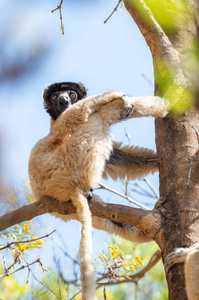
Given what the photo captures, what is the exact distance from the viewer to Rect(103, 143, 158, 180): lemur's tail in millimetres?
4914

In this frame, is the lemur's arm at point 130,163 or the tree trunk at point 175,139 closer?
the tree trunk at point 175,139

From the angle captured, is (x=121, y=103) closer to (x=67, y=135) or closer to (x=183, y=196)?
(x=67, y=135)

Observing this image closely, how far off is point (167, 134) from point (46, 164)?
1335 millimetres

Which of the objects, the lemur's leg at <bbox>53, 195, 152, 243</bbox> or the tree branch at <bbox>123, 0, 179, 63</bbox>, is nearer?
the tree branch at <bbox>123, 0, 179, 63</bbox>

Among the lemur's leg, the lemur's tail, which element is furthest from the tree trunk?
the lemur's leg

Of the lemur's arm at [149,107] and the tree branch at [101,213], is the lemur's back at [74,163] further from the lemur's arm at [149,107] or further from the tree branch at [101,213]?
the lemur's arm at [149,107]

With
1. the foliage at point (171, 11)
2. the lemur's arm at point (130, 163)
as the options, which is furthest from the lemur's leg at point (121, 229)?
the foliage at point (171, 11)

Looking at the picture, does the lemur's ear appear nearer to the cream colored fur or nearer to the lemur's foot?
the cream colored fur

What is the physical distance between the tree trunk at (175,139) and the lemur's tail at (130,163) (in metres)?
0.83

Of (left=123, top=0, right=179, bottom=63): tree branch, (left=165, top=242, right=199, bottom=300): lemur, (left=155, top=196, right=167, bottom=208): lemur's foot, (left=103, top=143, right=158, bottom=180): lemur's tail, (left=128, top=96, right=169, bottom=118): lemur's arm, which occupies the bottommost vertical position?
(left=165, top=242, right=199, bottom=300): lemur

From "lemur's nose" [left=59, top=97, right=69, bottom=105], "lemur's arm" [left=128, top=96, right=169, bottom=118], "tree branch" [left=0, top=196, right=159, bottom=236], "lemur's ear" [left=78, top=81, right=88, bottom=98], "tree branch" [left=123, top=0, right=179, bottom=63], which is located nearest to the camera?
"tree branch" [left=0, top=196, right=159, bottom=236]

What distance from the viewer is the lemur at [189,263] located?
2742 millimetres

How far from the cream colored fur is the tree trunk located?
1.82 feet

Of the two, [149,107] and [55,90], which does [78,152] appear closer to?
[149,107]
